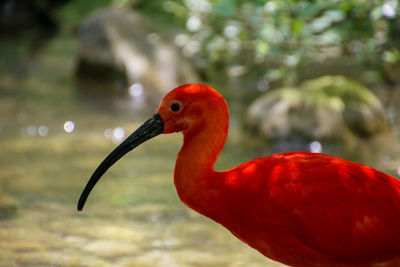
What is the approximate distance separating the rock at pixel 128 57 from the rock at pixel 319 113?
2.53 m

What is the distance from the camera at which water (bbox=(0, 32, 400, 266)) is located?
14.0 ft

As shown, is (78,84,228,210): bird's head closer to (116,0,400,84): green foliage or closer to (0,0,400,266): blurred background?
(0,0,400,266): blurred background

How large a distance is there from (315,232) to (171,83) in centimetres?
631

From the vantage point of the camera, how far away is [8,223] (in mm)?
4684

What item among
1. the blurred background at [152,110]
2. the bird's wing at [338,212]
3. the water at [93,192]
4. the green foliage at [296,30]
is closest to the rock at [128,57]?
the blurred background at [152,110]

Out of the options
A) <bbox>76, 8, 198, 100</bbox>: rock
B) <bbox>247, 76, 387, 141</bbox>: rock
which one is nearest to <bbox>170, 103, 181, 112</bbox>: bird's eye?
<bbox>247, 76, 387, 141</bbox>: rock

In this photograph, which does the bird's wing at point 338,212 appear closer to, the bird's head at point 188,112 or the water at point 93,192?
the bird's head at point 188,112

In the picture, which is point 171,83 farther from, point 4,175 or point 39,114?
point 4,175

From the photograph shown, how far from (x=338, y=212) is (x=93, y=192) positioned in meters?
2.87

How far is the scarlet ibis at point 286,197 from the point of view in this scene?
2.98 meters

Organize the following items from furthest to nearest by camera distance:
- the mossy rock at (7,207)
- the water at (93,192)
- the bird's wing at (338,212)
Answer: the mossy rock at (7,207) < the water at (93,192) < the bird's wing at (338,212)

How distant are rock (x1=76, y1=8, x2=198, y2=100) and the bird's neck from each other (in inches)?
A: 234

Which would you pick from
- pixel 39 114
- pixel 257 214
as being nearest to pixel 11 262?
pixel 257 214

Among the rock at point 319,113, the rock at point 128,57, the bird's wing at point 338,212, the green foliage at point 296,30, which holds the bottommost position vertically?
the bird's wing at point 338,212
